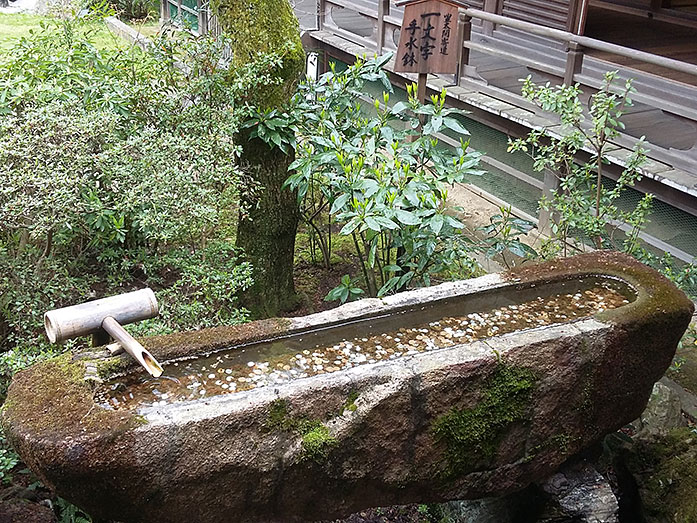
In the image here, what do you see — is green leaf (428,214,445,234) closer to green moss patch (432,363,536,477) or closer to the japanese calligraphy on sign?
green moss patch (432,363,536,477)

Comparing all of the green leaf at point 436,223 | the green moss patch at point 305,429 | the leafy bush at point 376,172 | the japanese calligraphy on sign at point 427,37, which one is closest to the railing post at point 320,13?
the japanese calligraphy on sign at point 427,37

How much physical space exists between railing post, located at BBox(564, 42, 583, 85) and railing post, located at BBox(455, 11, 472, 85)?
4.69 feet

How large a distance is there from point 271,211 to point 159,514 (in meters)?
2.80

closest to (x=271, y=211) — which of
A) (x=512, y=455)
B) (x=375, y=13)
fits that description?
(x=512, y=455)

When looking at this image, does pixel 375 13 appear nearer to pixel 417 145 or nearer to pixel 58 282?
pixel 417 145

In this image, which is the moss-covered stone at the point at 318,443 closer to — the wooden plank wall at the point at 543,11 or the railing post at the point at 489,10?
the wooden plank wall at the point at 543,11

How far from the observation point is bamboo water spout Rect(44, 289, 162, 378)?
2.71 meters

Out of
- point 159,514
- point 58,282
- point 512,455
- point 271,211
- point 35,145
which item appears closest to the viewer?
point 159,514

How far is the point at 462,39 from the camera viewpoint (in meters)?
7.67

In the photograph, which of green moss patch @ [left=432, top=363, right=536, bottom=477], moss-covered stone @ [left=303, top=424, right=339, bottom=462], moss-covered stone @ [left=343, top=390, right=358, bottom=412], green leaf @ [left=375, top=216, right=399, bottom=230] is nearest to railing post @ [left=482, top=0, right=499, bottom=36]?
green leaf @ [left=375, top=216, right=399, bottom=230]

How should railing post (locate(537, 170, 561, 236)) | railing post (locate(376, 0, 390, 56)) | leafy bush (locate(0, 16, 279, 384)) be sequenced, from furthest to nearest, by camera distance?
railing post (locate(376, 0, 390, 56)) → railing post (locate(537, 170, 561, 236)) → leafy bush (locate(0, 16, 279, 384))

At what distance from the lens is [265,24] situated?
4617 mm

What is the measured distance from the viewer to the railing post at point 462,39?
25.0 ft

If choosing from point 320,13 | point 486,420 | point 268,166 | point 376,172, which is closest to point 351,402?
point 486,420
